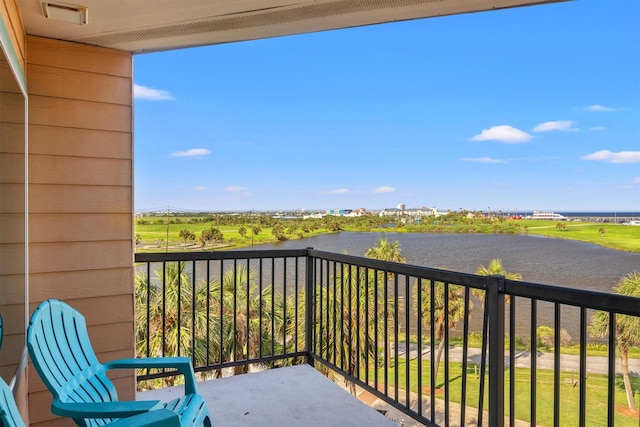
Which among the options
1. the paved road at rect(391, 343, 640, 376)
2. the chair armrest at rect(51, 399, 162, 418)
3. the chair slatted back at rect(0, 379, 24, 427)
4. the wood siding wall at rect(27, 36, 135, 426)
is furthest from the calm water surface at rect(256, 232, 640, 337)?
the chair slatted back at rect(0, 379, 24, 427)

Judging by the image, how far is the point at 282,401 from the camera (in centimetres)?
296

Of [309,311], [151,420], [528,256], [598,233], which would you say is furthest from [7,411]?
[528,256]

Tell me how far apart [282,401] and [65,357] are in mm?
1509

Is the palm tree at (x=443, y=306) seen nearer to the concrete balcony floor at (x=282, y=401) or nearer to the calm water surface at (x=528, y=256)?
the concrete balcony floor at (x=282, y=401)

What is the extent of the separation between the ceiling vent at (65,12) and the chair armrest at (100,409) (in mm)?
1753

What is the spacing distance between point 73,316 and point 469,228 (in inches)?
586

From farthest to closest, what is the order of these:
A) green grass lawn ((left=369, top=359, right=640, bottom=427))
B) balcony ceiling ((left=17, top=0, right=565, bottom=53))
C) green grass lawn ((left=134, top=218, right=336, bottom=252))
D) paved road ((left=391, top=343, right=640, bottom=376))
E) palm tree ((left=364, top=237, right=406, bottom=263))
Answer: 1. green grass lawn ((left=369, top=359, right=640, bottom=427))
2. palm tree ((left=364, top=237, right=406, bottom=263))
3. paved road ((left=391, top=343, right=640, bottom=376))
4. green grass lawn ((left=134, top=218, right=336, bottom=252))
5. balcony ceiling ((left=17, top=0, right=565, bottom=53))

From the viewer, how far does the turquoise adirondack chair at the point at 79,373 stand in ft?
5.31

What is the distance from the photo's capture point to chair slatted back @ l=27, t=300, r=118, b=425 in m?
1.71

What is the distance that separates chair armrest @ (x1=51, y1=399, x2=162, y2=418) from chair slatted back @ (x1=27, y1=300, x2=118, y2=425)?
0.07 metres

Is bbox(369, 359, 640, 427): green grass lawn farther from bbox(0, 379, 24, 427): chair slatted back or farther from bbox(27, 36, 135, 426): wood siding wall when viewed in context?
bbox(0, 379, 24, 427): chair slatted back

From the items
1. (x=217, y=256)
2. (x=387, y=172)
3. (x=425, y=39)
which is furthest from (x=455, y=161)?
(x=217, y=256)

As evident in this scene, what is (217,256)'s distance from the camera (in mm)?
3316

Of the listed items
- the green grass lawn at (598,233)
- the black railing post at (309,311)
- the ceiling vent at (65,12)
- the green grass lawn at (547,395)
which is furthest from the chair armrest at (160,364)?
the green grass lawn at (598,233)
